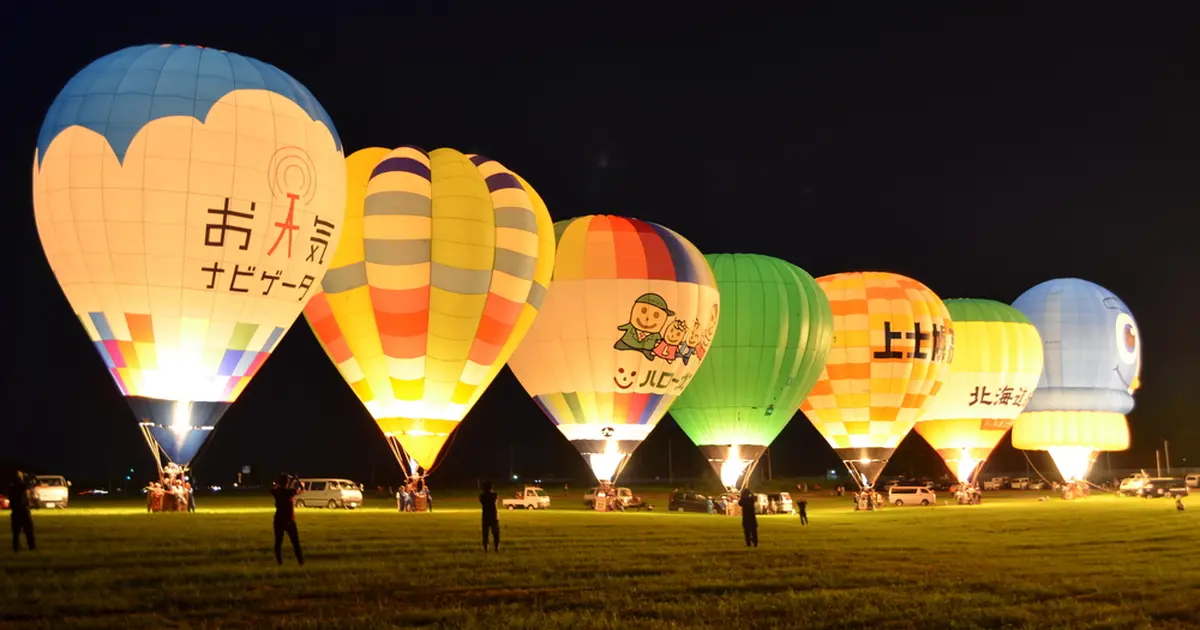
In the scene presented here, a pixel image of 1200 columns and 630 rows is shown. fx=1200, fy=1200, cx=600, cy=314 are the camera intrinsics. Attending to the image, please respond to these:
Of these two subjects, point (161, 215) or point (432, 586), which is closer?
point (432, 586)

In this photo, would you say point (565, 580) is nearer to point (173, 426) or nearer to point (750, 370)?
point (173, 426)

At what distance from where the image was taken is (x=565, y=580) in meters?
13.0

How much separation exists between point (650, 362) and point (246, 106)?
13.7 meters

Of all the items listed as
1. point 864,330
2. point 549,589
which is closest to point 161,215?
point 549,589

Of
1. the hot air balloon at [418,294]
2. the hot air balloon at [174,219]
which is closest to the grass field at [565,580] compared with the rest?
the hot air balloon at [174,219]

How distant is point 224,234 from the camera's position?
78.3 ft

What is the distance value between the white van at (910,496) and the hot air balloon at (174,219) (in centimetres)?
2769

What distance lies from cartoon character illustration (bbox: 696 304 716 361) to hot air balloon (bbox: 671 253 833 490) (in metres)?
1.53

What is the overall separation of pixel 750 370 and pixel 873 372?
6440 mm

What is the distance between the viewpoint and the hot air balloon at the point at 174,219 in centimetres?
2345

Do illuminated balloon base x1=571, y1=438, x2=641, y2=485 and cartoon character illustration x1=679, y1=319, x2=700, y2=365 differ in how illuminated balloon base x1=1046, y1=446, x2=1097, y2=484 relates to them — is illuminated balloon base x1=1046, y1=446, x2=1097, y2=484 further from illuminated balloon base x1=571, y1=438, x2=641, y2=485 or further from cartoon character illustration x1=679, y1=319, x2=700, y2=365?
illuminated balloon base x1=571, y1=438, x2=641, y2=485

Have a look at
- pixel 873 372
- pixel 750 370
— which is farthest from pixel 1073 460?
pixel 750 370

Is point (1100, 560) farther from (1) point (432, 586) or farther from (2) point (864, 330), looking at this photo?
(2) point (864, 330)

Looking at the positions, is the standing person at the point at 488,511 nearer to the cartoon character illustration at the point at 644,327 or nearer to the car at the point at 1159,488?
the cartoon character illustration at the point at 644,327
